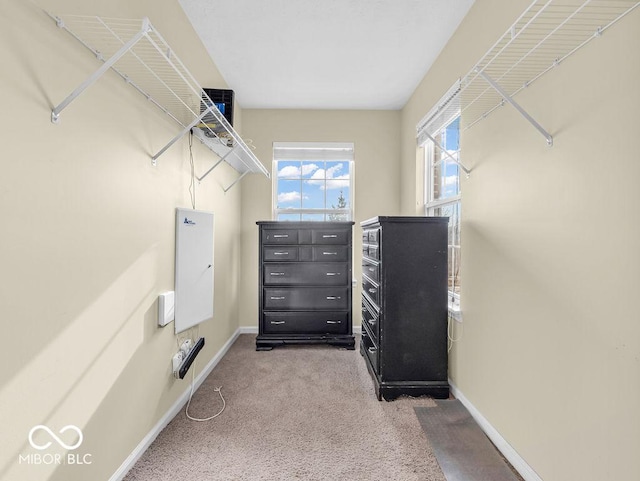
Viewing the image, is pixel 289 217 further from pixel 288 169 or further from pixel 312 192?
pixel 288 169

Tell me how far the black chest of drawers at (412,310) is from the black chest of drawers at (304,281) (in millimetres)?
982

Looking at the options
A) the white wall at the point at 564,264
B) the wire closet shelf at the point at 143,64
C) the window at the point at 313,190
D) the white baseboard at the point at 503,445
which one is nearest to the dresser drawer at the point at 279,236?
the window at the point at 313,190

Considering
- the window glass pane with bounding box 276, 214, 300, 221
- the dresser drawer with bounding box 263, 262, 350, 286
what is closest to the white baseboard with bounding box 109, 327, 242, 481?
the dresser drawer with bounding box 263, 262, 350, 286

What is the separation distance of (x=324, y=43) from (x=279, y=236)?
1.74 meters

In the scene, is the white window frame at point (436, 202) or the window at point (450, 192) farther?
the window at point (450, 192)

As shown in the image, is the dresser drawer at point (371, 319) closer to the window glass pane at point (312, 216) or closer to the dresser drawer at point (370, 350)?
the dresser drawer at point (370, 350)

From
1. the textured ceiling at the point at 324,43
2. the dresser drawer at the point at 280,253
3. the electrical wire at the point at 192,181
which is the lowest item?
the dresser drawer at the point at 280,253

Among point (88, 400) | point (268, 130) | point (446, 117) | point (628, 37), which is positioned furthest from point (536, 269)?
point (268, 130)

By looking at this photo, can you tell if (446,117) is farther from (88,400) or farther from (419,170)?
(88,400)

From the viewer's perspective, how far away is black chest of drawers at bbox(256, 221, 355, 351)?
10.3 ft

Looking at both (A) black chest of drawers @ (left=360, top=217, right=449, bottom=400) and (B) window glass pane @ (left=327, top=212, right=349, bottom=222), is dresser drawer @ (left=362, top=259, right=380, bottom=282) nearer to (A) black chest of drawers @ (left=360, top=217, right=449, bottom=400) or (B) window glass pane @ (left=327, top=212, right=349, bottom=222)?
(A) black chest of drawers @ (left=360, top=217, right=449, bottom=400)

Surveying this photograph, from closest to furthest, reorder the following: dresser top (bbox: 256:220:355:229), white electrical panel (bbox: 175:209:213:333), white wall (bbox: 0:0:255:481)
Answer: white wall (bbox: 0:0:255:481) → white electrical panel (bbox: 175:209:213:333) → dresser top (bbox: 256:220:355:229)

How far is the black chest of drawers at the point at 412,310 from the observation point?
218 centimetres

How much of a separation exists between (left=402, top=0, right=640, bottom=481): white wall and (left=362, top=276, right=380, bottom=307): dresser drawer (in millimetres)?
645
